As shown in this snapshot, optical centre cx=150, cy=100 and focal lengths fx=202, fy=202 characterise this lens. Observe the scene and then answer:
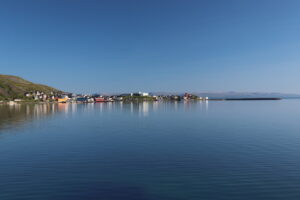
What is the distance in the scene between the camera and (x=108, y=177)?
854 inches

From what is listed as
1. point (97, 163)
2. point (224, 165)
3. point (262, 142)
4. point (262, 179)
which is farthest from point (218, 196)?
point (262, 142)

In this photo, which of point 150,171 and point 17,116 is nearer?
point 150,171

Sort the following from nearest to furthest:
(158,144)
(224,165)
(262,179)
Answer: (262,179), (224,165), (158,144)

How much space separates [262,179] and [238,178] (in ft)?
7.81

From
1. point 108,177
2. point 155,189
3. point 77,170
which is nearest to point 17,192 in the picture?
point 77,170

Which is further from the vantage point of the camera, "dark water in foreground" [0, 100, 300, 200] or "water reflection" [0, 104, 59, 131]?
"water reflection" [0, 104, 59, 131]

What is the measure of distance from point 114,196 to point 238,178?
12.9 meters

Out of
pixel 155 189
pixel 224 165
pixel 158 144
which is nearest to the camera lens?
pixel 155 189

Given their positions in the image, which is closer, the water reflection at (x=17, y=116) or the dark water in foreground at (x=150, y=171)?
the dark water in foreground at (x=150, y=171)

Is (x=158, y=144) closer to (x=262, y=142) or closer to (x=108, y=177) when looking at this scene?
(x=108, y=177)

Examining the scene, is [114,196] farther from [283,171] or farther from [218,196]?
[283,171]

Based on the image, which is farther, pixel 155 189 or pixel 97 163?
pixel 97 163

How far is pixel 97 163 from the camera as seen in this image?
2669 centimetres

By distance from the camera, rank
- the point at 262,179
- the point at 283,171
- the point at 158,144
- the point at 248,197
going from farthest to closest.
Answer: the point at 158,144 < the point at 283,171 < the point at 262,179 < the point at 248,197
